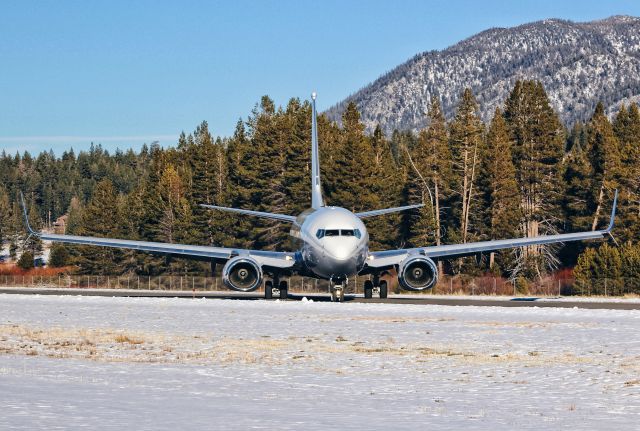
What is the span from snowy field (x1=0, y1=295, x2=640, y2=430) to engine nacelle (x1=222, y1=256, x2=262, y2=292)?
446 inches

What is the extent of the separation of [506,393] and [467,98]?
9280 centimetres

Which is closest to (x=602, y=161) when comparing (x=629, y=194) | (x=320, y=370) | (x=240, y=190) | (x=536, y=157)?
(x=629, y=194)

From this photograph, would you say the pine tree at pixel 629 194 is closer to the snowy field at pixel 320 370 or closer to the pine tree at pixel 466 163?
the pine tree at pixel 466 163

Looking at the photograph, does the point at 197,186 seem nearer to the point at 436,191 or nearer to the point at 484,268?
the point at 436,191

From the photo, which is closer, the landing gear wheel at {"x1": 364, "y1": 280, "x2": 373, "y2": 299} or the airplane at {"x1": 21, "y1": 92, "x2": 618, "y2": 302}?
the airplane at {"x1": 21, "y1": 92, "x2": 618, "y2": 302}

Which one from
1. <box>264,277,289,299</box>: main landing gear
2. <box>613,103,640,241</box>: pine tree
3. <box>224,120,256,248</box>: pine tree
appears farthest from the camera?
<box>224,120,256,248</box>: pine tree

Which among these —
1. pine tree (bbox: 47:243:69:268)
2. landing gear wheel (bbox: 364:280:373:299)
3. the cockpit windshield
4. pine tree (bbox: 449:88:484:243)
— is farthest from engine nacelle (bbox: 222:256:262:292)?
pine tree (bbox: 47:243:69:268)

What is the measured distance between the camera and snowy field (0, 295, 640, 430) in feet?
50.1

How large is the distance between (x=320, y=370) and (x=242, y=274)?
29.8 m

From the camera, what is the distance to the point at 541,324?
34469 millimetres

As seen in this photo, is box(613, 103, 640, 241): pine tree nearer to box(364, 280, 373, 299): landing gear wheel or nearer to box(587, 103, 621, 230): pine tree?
box(587, 103, 621, 230): pine tree

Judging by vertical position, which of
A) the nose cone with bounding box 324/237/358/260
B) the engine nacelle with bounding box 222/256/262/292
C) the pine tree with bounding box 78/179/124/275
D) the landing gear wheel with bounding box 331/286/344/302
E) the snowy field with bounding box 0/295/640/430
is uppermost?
the pine tree with bounding box 78/179/124/275

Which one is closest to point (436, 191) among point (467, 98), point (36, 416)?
point (467, 98)

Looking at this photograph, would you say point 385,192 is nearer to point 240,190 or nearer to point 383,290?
point 240,190
